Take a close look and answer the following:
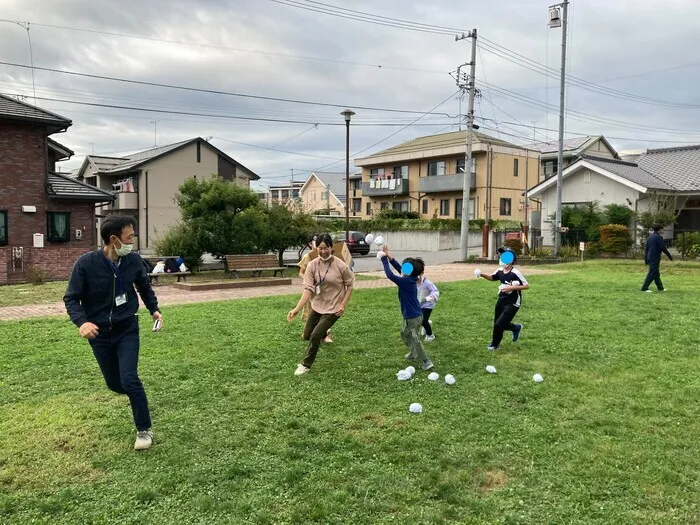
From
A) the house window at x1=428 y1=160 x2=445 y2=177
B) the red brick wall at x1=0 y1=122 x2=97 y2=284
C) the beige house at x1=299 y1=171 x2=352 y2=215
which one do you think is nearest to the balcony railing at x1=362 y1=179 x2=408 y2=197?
the house window at x1=428 y1=160 x2=445 y2=177

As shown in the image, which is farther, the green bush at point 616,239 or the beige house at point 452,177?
the beige house at point 452,177

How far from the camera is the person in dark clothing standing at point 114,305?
13.3 ft

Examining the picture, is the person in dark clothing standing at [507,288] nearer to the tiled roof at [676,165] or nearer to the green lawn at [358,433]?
the green lawn at [358,433]

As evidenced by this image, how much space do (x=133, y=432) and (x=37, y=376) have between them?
7.89 feet

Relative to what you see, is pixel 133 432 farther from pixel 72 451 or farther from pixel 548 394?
pixel 548 394

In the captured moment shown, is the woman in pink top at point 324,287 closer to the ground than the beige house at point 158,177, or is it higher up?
closer to the ground

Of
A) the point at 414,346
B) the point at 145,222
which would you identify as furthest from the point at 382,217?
the point at 414,346

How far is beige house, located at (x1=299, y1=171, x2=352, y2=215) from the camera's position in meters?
70.2

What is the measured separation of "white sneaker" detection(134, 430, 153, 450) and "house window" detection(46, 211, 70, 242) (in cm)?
1847

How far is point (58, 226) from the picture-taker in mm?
20375

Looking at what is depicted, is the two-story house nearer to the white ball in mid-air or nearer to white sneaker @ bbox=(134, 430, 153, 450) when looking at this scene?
the white ball in mid-air

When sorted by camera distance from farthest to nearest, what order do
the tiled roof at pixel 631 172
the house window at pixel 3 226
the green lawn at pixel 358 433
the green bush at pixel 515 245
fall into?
the tiled roof at pixel 631 172 < the green bush at pixel 515 245 < the house window at pixel 3 226 < the green lawn at pixel 358 433

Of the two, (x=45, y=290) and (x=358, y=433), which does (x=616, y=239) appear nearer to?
(x=45, y=290)

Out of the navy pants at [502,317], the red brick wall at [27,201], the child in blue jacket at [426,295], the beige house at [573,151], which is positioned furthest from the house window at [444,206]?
the navy pants at [502,317]
